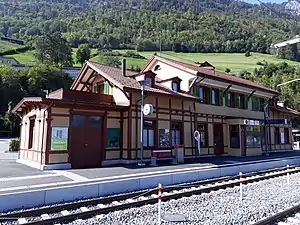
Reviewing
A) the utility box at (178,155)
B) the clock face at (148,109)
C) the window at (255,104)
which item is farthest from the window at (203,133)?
the window at (255,104)

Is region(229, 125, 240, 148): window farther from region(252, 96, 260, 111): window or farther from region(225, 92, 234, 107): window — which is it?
region(252, 96, 260, 111): window

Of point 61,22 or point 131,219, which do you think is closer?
point 131,219

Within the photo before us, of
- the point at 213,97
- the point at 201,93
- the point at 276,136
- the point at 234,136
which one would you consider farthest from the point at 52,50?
the point at 234,136

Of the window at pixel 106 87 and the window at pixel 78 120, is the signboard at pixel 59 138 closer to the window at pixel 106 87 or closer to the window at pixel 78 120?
the window at pixel 78 120

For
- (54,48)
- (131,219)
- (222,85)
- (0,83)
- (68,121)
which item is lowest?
(131,219)

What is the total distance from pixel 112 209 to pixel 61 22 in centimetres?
10288

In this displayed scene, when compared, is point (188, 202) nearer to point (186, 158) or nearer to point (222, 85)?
point (186, 158)

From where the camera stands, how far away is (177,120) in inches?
715

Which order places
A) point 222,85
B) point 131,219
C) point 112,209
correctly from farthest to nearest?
point 222,85 → point 112,209 → point 131,219

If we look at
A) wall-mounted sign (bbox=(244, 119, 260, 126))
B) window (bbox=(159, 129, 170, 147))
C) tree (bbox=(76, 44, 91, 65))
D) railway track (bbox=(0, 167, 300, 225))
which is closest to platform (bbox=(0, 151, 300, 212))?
railway track (bbox=(0, 167, 300, 225))

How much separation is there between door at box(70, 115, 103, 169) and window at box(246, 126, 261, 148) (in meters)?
12.1

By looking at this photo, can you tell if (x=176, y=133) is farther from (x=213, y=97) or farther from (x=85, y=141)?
(x=85, y=141)

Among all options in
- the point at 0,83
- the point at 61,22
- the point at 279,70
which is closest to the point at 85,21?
the point at 61,22

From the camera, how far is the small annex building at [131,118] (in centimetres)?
1361
